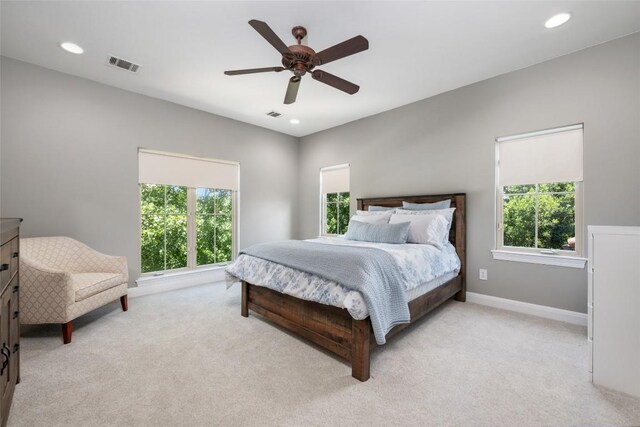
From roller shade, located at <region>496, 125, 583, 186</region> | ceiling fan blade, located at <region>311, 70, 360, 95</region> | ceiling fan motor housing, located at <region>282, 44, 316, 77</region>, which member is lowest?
roller shade, located at <region>496, 125, 583, 186</region>

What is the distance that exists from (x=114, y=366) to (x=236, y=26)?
9.31 ft

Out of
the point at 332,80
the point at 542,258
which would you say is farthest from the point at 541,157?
the point at 332,80

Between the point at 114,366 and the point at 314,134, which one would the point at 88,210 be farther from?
the point at 314,134

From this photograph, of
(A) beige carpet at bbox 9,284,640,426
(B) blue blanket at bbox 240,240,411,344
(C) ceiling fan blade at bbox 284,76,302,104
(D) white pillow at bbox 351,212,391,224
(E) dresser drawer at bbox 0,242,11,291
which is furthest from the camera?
(D) white pillow at bbox 351,212,391,224

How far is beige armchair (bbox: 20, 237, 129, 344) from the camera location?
2.26 meters

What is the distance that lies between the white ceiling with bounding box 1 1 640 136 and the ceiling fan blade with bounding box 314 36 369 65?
0.38 meters

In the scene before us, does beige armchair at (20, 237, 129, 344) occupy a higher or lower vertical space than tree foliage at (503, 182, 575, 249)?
lower

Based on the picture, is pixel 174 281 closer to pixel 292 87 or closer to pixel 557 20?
pixel 292 87

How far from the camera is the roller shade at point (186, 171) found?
379 cm

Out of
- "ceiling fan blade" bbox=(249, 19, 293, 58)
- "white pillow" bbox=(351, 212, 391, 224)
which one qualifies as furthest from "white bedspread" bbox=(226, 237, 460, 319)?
"ceiling fan blade" bbox=(249, 19, 293, 58)

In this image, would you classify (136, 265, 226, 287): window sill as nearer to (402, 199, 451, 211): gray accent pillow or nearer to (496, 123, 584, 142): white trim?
(402, 199, 451, 211): gray accent pillow

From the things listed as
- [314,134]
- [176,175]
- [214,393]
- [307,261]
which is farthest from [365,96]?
[214,393]

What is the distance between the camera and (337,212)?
5.08 meters

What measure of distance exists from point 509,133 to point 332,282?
271 centimetres
